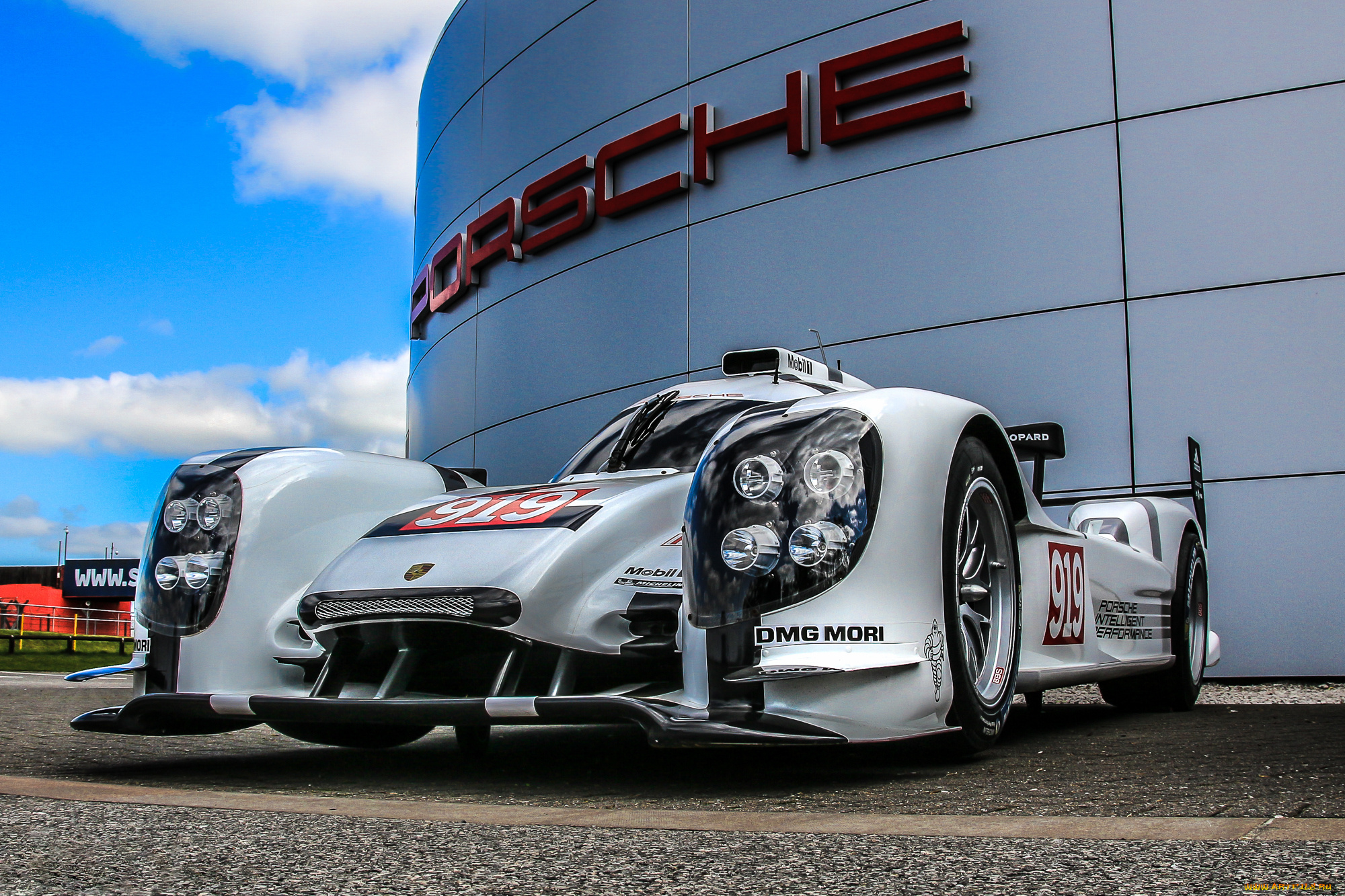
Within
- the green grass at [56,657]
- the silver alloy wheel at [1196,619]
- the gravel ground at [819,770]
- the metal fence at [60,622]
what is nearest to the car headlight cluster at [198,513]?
the gravel ground at [819,770]

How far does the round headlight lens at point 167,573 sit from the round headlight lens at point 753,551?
6.19 ft

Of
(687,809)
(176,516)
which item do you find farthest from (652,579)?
(176,516)

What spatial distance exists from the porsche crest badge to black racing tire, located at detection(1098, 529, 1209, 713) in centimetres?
334

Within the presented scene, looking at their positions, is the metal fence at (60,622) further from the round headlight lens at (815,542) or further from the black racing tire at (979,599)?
the round headlight lens at (815,542)

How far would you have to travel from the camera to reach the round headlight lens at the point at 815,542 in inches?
109

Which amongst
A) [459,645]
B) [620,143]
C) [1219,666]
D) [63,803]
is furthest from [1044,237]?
[63,803]

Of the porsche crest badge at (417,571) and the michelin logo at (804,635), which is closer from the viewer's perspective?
the michelin logo at (804,635)

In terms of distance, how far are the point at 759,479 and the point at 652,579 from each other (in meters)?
0.55

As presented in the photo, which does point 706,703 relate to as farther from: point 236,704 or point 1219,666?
point 1219,666

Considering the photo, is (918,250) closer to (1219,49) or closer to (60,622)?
(1219,49)

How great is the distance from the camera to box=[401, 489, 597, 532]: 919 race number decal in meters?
3.35

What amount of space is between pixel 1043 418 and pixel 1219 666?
2.16m

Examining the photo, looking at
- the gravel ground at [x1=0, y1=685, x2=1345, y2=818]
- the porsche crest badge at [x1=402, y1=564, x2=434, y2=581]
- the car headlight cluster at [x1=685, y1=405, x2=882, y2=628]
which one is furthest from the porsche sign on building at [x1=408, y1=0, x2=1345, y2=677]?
the porsche crest badge at [x1=402, y1=564, x2=434, y2=581]

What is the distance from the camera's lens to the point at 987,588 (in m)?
3.37
